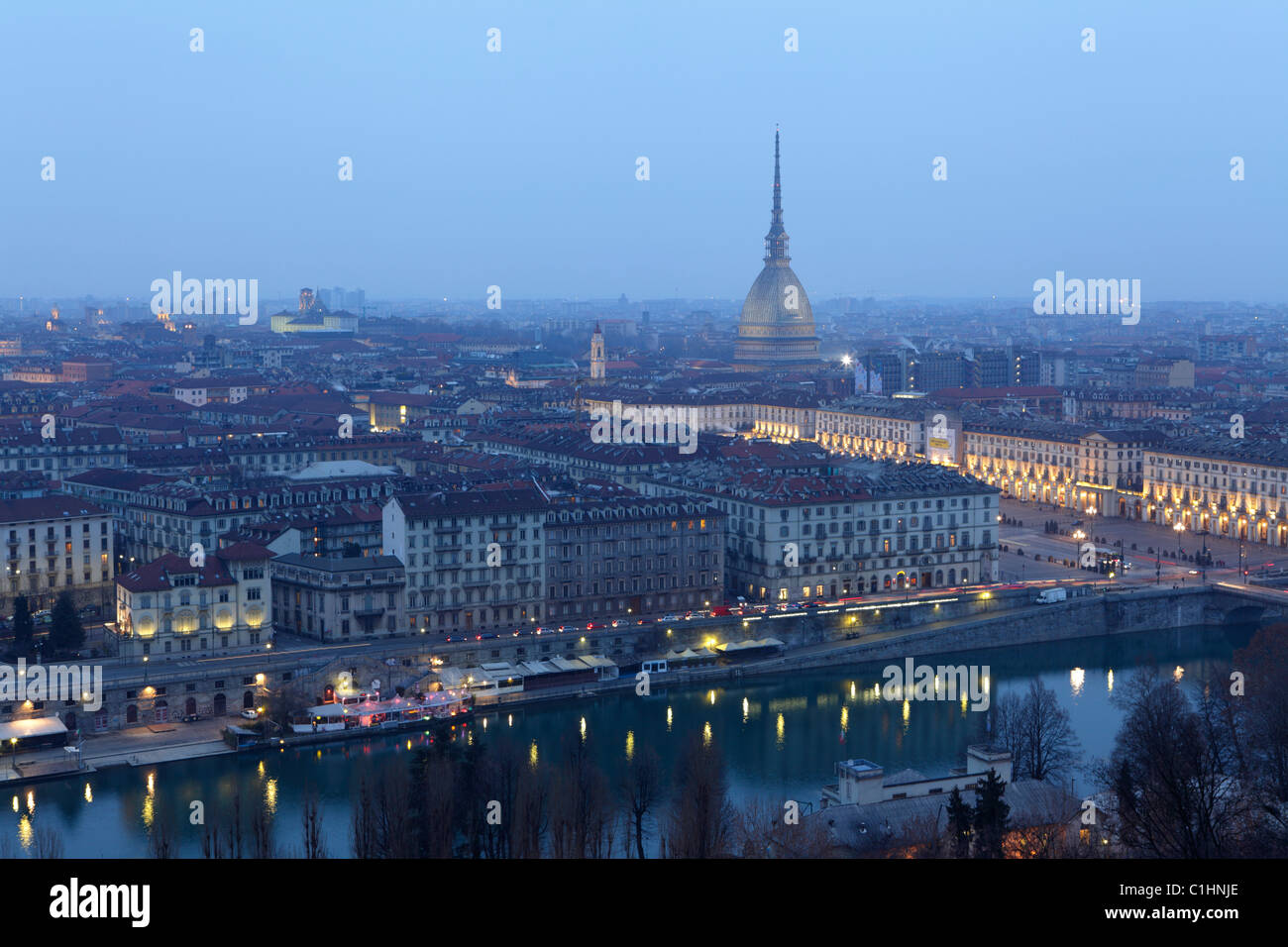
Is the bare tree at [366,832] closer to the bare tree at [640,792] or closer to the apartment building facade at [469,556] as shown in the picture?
the bare tree at [640,792]

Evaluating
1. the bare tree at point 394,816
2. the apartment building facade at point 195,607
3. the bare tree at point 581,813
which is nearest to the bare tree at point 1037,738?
the bare tree at point 581,813

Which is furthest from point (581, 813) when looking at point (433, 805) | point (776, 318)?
point (776, 318)

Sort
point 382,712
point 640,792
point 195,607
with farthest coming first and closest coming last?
point 195,607
point 382,712
point 640,792

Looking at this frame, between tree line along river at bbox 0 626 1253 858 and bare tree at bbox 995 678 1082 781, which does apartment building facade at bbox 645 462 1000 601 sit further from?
bare tree at bbox 995 678 1082 781

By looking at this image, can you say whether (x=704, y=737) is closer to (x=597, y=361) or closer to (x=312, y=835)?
(x=312, y=835)
